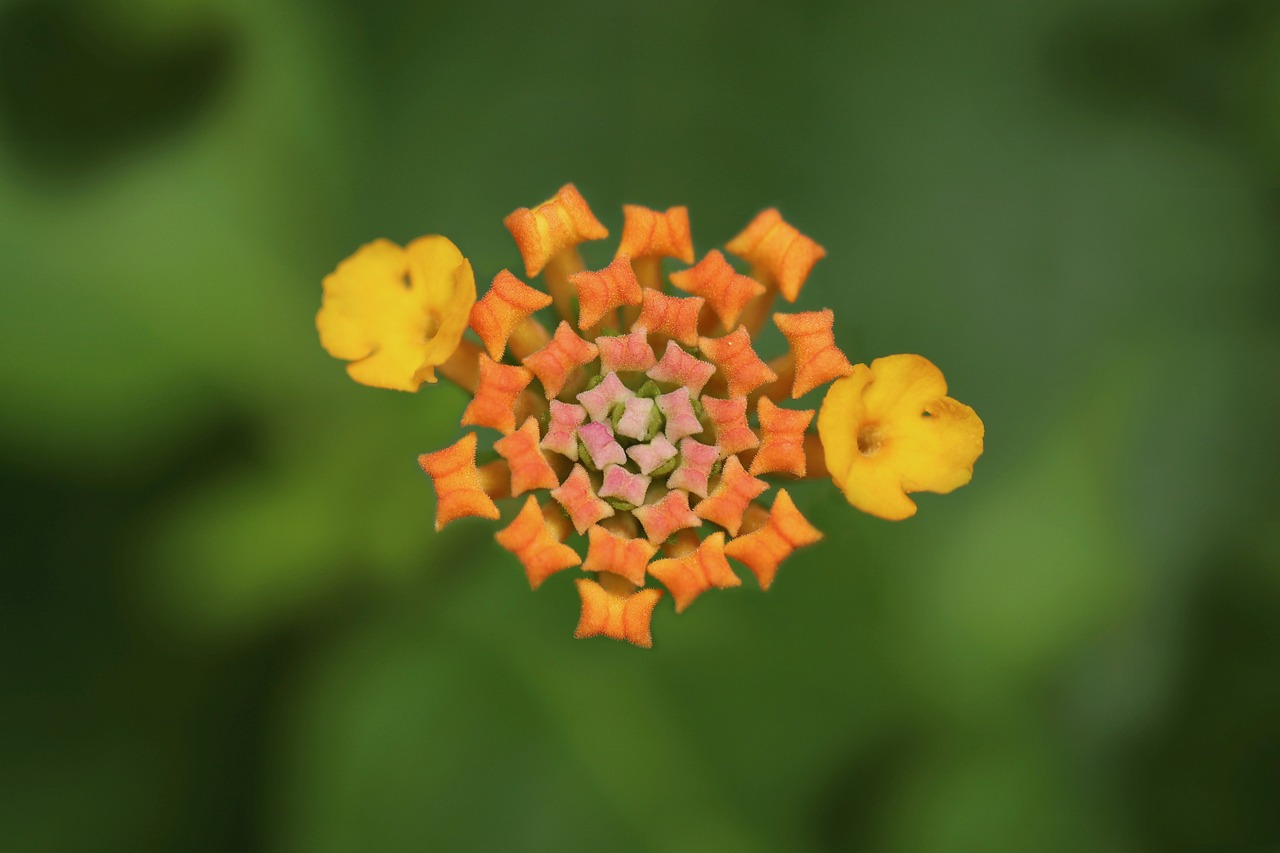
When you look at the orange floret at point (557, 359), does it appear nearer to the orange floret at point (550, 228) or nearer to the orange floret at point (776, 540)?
the orange floret at point (550, 228)

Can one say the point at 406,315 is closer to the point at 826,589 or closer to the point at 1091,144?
the point at 826,589

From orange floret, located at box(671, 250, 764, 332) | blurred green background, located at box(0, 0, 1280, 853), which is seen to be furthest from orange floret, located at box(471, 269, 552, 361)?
blurred green background, located at box(0, 0, 1280, 853)

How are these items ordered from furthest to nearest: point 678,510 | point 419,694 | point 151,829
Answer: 1. point 151,829
2. point 419,694
3. point 678,510

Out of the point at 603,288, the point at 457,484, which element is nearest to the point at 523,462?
the point at 457,484

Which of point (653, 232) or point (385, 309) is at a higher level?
point (653, 232)

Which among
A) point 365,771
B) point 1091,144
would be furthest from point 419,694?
point 1091,144

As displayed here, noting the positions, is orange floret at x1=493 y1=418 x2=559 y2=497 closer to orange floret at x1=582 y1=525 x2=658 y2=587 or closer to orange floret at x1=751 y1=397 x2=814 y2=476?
orange floret at x1=582 y1=525 x2=658 y2=587

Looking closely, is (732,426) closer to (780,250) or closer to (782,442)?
(782,442)
